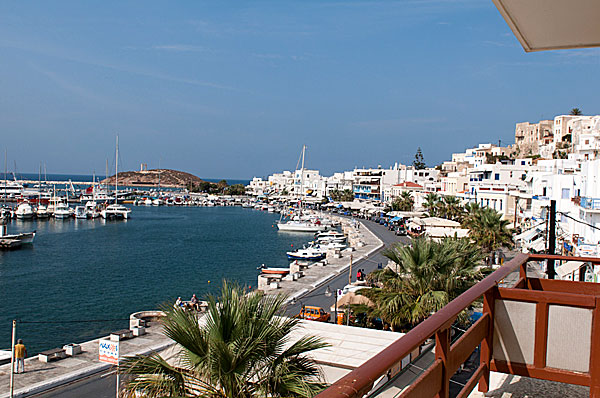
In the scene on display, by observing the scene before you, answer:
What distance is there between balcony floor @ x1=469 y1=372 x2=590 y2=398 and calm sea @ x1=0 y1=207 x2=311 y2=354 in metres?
12.5

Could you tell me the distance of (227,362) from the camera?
463 cm

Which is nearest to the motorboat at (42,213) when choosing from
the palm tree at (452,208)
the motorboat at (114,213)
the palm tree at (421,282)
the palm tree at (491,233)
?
the motorboat at (114,213)

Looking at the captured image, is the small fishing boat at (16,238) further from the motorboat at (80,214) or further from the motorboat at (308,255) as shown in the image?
the motorboat at (80,214)

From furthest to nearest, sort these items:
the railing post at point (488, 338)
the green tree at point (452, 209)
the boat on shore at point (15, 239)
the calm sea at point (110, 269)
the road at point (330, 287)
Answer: the green tree at point (452, 209)
the boat on shore at point (15, 239)
the calm sea at point (110, 269)
the road at point (330, 287)
the railing post at point (488, 338)

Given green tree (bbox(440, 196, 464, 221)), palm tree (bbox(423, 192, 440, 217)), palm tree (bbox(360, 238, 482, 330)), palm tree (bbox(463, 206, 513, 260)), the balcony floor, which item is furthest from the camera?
palm tree (bbox(423, 192, 440, 217))

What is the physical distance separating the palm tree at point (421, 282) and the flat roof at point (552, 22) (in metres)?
8.76

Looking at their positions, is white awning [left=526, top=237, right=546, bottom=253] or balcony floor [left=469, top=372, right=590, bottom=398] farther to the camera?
white awning [left=526, top=237, right=546, bottom=253]

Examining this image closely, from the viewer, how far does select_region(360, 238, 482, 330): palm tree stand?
1115 cm

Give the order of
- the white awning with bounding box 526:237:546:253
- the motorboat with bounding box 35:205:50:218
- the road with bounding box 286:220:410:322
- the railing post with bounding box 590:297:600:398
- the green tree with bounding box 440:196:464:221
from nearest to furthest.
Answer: the railing post with bounding box 590:297:600:398 < the road with bounding box 286:220:410:322 < the white awning with bounding box 526:237:546:253 < the green tree with bounding box 440:196:464:221 < the motorboat with bounding box 35:205:50:218

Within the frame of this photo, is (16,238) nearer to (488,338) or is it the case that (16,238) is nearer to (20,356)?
(20,356)

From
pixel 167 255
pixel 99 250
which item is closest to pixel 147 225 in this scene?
pixel 99 250

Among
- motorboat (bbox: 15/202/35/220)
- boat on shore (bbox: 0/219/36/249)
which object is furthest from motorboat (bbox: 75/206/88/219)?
boat on shore (bbox: 0/219/36/249)

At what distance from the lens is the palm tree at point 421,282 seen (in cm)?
1115

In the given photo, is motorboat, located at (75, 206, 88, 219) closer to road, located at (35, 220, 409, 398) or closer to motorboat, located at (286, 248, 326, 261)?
motorboat, located at (286, 248, 326, 261)
